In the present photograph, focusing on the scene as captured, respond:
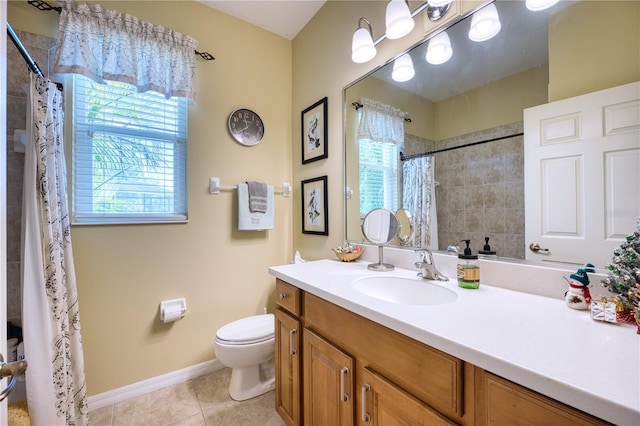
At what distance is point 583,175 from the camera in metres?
0.83

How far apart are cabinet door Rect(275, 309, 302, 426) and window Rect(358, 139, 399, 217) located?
0.77 meters

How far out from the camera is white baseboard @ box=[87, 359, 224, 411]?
155 centimetres

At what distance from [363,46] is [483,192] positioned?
40.0 inches

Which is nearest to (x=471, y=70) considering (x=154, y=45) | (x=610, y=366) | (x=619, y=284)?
(x=619, y=284)

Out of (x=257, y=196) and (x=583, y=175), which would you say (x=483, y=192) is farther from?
(x=257, y=196)

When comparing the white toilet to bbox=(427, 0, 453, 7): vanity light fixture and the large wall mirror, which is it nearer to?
the large wall mirror

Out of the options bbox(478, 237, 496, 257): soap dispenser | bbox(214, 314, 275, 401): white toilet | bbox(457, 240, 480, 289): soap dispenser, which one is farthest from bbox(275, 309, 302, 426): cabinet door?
bbox(478, 237, 496, 257): soap dispenser

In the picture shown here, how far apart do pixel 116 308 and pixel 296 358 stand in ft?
4.01

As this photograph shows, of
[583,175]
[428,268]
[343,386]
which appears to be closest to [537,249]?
[583,175]

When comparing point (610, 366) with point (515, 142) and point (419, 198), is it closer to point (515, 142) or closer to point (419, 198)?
point (515, 142)

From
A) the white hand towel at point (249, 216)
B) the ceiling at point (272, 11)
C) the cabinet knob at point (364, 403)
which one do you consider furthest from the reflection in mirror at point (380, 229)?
the ceiling at point (272, 11)

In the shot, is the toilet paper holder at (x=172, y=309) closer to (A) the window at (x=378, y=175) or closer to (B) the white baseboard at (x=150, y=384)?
(B) the white baseboard at (x=150, y=384)

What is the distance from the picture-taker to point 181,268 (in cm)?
180

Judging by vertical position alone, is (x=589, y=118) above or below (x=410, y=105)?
below
